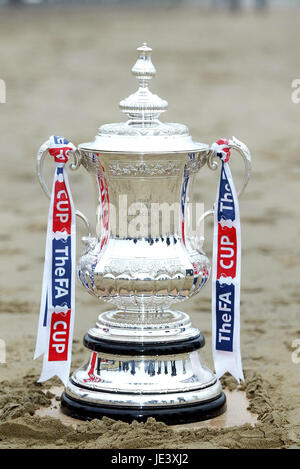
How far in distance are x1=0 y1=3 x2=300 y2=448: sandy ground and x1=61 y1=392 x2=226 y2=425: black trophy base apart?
0.08 metres

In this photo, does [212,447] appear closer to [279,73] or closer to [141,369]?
[141,369]

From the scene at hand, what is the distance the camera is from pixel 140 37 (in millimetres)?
23297

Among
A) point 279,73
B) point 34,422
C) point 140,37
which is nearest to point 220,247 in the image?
point 34,422

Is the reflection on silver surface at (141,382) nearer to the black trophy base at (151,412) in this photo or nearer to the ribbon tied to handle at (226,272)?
the black trophy base at (151,412)

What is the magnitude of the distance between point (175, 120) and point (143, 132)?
10705mm

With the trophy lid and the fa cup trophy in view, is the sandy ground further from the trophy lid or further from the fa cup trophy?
the trophy lid

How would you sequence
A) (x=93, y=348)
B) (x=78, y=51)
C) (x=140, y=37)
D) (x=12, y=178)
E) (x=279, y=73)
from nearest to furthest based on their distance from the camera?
(x=93, y=348) < (x=12, y=178) < (x=279, y=73) < (x=78, y=51) < (x=140, y=37)

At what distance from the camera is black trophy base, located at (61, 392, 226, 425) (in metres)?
5.25

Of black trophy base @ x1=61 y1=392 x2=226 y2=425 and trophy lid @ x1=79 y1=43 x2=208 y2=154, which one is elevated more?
trophy lid @ x1=79 y1=43 x2=208 y2=154

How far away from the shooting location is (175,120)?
1598 cm

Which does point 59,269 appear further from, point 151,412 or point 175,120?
point 175,120

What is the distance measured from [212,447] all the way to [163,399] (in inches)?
13.7

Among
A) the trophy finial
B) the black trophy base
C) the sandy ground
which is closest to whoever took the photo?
the black trophy base

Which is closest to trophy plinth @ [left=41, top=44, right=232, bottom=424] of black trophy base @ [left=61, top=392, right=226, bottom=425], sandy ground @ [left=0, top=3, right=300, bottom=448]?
black trophy base @ [left=61, top=392, right=226, bottom=425]
